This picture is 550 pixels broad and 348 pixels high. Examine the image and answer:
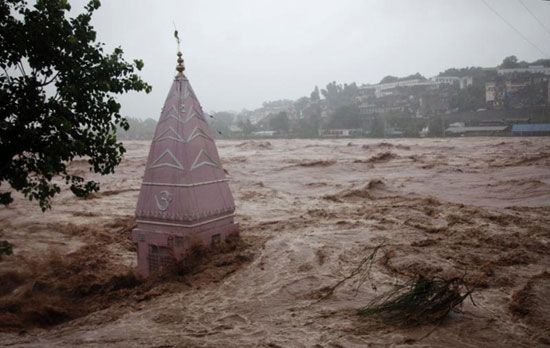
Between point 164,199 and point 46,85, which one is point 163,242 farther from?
point 46,85

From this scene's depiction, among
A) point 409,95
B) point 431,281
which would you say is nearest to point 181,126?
point 431,281

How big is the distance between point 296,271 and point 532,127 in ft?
132

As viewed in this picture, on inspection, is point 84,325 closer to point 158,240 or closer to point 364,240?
point 158,240

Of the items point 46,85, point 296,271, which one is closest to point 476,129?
point 296,271

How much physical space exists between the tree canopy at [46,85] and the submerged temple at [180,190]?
2.58 metres

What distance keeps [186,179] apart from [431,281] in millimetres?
4259

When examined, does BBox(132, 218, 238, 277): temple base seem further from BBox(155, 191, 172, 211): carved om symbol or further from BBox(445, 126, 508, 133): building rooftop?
BBox(445, 126, 508, 133): building rooftop

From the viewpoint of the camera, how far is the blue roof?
40.3 m

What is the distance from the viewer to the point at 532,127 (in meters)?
41.3

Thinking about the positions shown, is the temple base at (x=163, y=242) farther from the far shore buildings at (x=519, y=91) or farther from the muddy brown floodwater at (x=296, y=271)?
the far shore buildings at (x=519, y=91)

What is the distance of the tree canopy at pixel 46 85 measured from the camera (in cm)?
469

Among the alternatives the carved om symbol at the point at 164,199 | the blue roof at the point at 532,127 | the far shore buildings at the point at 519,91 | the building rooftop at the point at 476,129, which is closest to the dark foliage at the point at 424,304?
the carved om symbol at the point at 164,199

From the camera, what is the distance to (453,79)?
8306cm

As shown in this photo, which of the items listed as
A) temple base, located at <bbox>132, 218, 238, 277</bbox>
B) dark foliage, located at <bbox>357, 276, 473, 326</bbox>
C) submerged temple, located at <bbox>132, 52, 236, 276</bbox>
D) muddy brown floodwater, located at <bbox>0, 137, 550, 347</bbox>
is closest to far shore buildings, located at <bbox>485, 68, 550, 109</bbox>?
muddy brown floodwater, located at <bbox>0, 137, 550, 347</bbox>
